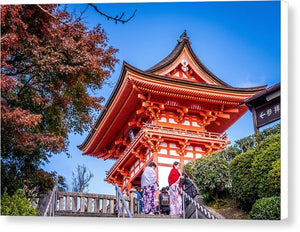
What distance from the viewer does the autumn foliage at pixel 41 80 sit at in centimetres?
730

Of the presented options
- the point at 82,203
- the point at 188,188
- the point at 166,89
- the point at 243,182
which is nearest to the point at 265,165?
the point at 243,182

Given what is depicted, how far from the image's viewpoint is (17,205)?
6.95 meters

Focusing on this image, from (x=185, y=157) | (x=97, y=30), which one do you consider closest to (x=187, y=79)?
(x=185, y=157)

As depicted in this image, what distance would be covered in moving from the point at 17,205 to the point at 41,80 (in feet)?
6.49

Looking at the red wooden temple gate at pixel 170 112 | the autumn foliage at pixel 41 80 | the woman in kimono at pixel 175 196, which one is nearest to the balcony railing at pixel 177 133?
the red wooden temple gate at pixel 170 112

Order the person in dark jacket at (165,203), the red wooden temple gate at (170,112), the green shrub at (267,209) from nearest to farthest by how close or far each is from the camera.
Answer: the green shrub at (267,209) < the person in dark jacket at (165,203) < the red wooden temple gate at (170,112)

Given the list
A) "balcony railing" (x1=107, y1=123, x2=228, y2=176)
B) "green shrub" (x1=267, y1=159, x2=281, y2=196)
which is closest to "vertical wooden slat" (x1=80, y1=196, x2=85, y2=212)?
"green shrub" (x1=267, y1=159, x2=281, y2=196)

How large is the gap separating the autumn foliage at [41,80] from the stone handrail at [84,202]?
0.62 metres

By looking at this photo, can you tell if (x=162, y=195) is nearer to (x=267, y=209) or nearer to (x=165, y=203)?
(x=165, y=203)

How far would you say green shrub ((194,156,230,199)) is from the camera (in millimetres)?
8297

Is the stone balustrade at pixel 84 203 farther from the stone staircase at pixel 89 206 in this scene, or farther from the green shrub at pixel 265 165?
the green shrub at pixel 265 165

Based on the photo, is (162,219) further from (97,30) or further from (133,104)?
(133,104)

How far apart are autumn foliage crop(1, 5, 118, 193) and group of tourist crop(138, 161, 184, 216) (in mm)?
1339

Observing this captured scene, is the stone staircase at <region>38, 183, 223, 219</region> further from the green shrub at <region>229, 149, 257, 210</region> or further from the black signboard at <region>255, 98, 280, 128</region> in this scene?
the black signboard at <region>255, 98, 280, 128</region>
